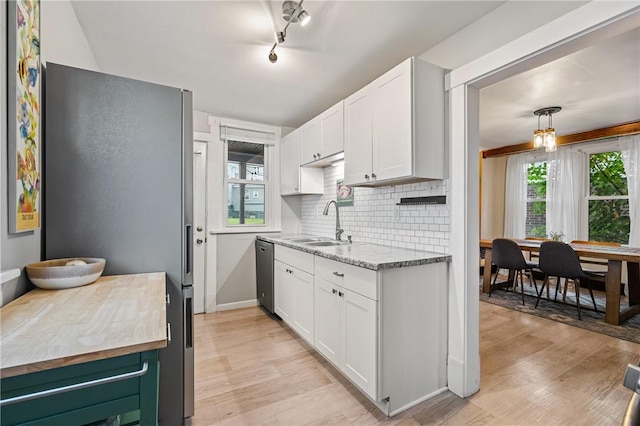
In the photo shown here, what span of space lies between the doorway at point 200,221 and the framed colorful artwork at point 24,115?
2.32m

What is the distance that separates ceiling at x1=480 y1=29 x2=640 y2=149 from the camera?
2398 millimetres

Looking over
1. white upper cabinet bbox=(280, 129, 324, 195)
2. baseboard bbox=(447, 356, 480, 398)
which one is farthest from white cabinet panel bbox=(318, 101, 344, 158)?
baseboard bbox=(447, 356, 480, 398)

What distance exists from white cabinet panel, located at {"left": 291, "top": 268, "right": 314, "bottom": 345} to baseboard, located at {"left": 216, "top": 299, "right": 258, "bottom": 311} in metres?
1.21

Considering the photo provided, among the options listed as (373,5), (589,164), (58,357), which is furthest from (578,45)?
(589,164)

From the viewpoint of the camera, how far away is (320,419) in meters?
1.73

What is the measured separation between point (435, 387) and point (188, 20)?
2.94 meters

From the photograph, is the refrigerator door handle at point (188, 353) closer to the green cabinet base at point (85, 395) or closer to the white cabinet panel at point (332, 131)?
the green cabinet base at point (85, 395)

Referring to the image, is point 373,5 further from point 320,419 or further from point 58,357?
point 320,419

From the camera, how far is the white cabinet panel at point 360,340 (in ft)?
5.76

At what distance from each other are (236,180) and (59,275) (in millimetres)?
2795

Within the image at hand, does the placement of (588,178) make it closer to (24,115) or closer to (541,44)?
(541,44)

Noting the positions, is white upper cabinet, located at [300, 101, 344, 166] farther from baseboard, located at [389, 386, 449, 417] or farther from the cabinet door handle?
the cabinet door handle

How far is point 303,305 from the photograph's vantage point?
263 cm

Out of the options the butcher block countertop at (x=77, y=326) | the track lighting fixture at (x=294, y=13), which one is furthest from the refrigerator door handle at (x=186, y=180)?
the track lighting fixture at (x=294, y=13)
